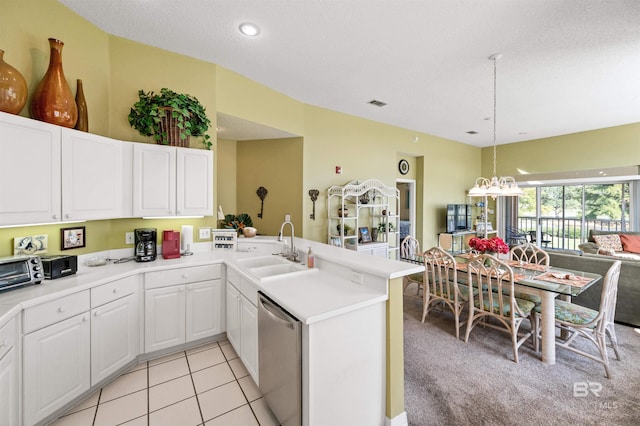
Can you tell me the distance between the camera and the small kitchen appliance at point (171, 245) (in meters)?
2.70

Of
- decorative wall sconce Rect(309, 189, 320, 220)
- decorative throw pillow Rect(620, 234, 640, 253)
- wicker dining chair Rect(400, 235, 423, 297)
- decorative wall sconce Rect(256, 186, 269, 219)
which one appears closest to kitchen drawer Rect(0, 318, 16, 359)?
decorative wall sconce Rect(256, 186, 269, 219)

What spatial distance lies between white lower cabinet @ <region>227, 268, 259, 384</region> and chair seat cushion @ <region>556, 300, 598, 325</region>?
2.84m

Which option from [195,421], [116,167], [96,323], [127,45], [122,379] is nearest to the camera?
[195,421]

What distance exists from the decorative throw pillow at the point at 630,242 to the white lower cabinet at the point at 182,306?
25.6 feet

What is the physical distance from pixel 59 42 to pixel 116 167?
3.26 ft

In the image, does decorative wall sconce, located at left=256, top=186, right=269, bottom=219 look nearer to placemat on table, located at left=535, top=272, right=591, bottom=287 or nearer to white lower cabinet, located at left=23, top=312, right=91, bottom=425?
white lower cabinet, located at left=23, top=312, right=91, bottom=425

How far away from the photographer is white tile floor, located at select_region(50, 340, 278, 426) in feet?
5.86

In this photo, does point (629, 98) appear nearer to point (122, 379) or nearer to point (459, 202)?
point (459, 202)

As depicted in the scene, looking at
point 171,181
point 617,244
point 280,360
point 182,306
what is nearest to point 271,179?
point 171,181

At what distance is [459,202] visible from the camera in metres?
7.04

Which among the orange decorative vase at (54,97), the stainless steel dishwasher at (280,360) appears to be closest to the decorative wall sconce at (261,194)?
the orange decorative vase at (54,97)

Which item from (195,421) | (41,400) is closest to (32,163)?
(41,400)

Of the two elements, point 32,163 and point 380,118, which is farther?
point 380,118

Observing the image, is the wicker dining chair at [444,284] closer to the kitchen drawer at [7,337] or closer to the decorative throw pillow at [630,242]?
the kitchen drawer at [7,337]
